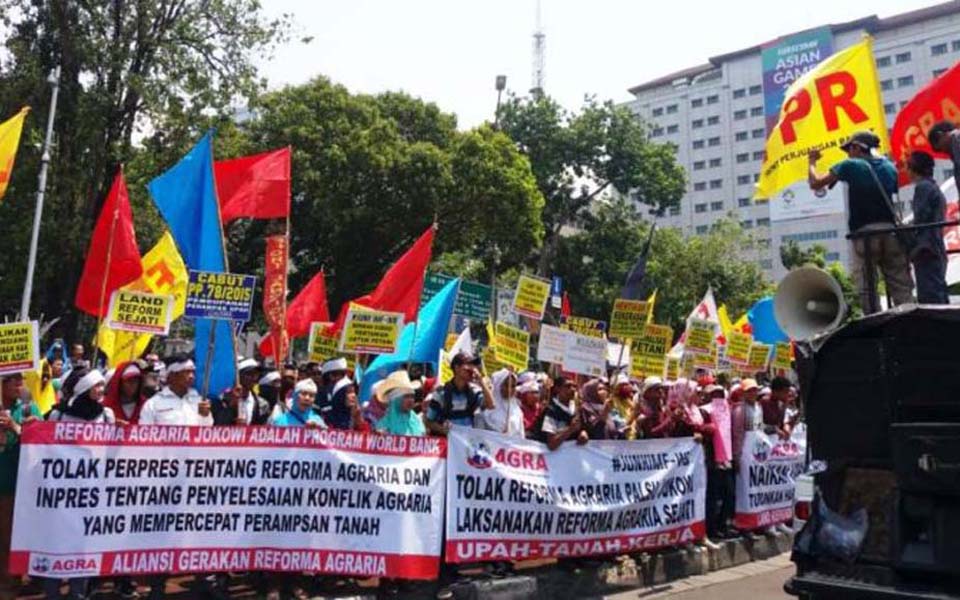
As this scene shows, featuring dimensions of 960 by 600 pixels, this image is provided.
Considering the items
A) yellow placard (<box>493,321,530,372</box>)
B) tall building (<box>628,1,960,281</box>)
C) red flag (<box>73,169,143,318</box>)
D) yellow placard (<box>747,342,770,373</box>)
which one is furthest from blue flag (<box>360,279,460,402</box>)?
tall building (<box>628,1,960,281</box>)

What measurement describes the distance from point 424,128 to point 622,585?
24340 mm

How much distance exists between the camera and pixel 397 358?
31.1 feet

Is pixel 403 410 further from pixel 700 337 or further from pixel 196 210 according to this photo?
pixel 700 337

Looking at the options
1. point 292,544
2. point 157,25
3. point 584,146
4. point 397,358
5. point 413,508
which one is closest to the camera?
point 292,544

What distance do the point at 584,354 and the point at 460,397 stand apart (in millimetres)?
1910

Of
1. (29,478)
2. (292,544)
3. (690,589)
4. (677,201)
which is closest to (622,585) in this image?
(690,589)

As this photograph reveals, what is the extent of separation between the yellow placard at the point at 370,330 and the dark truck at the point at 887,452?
452 cm

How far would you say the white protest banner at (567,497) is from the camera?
6.54 meters

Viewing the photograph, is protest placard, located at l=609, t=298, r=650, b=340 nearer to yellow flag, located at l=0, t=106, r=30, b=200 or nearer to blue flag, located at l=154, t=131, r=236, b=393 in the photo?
blue flag, located at l=154, t=131, r=236, b=393

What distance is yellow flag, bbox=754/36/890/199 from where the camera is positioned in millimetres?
8086

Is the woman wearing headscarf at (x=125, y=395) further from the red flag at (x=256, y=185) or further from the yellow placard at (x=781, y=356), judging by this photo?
the yellow placard at (x=781, y=356)

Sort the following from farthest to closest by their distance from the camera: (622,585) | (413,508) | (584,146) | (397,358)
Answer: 1. (584,146)
2. (397,358)
3. (622,585)
4. (413,508)

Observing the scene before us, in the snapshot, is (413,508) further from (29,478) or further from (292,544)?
(29,478)

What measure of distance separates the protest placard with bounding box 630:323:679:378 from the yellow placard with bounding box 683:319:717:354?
957mm
